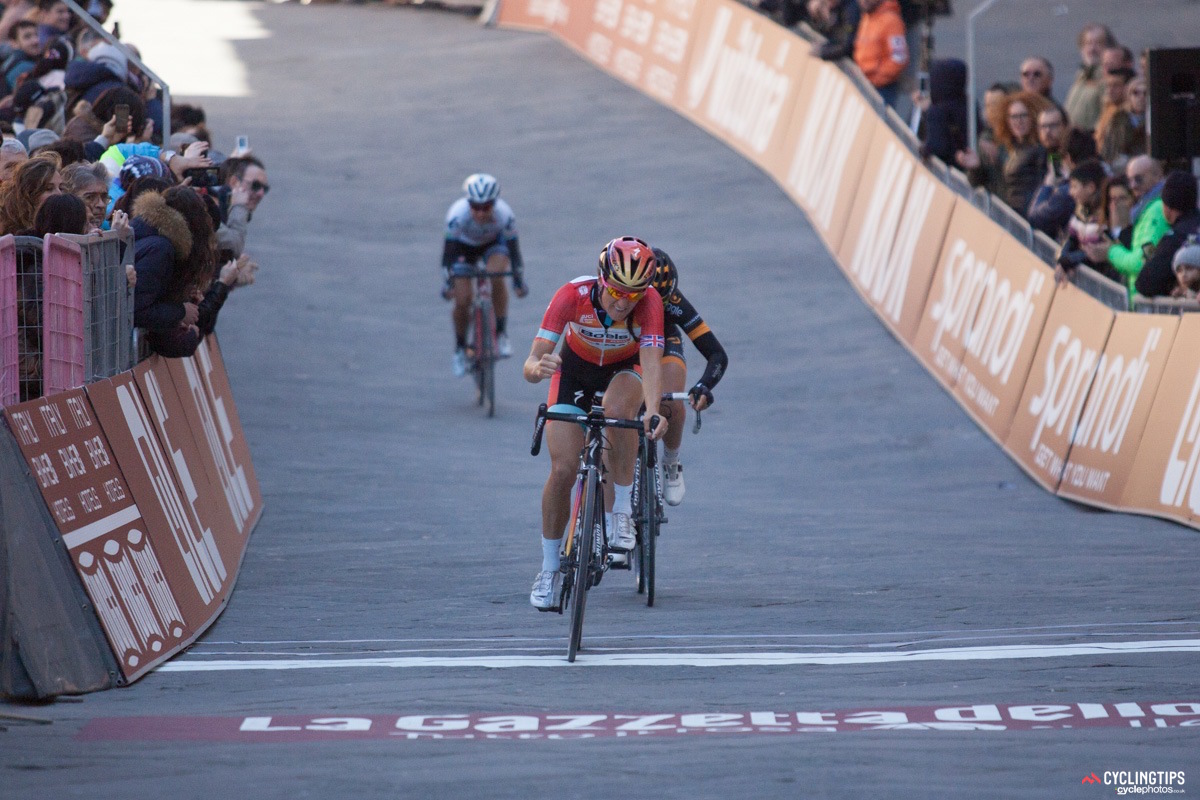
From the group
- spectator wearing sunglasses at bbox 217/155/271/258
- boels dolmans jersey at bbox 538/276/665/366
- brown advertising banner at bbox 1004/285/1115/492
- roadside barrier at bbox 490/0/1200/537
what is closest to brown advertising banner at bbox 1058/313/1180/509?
roadside barrier at bbox 490/0/1200/537

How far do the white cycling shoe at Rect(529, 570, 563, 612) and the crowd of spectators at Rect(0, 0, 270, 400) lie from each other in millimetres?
2124

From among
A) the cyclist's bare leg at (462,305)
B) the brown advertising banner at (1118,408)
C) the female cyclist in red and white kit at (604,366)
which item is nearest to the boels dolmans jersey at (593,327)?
the female cyclist in red and white kit at (604,366)

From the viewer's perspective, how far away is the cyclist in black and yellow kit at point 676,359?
9.02 meters

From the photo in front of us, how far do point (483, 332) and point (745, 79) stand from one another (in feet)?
29.5

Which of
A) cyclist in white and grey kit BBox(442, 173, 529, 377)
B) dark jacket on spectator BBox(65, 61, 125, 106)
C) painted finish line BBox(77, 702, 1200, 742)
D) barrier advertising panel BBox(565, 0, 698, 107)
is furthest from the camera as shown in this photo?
barrier advertising panel BBox(565, 0, 698, 107)

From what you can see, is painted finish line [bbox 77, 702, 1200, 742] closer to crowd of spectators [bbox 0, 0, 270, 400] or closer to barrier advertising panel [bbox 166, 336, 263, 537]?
crowd of spectators [bbox 0, 0, 270, 400]

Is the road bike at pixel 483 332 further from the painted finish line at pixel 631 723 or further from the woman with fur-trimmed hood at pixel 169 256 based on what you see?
the painted finish line at pixel 631 723

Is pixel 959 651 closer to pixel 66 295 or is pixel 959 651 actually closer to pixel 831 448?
pixel 66 295

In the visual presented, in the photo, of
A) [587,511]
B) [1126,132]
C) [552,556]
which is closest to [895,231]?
[1126,132]

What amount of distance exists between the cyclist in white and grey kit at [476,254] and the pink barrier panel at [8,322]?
8.05 metres

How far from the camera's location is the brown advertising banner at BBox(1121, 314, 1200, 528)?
36.7ft

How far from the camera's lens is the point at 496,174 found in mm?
23797

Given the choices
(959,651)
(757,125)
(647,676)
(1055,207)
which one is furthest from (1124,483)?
(757,125)

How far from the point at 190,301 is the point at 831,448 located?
7341 mm
